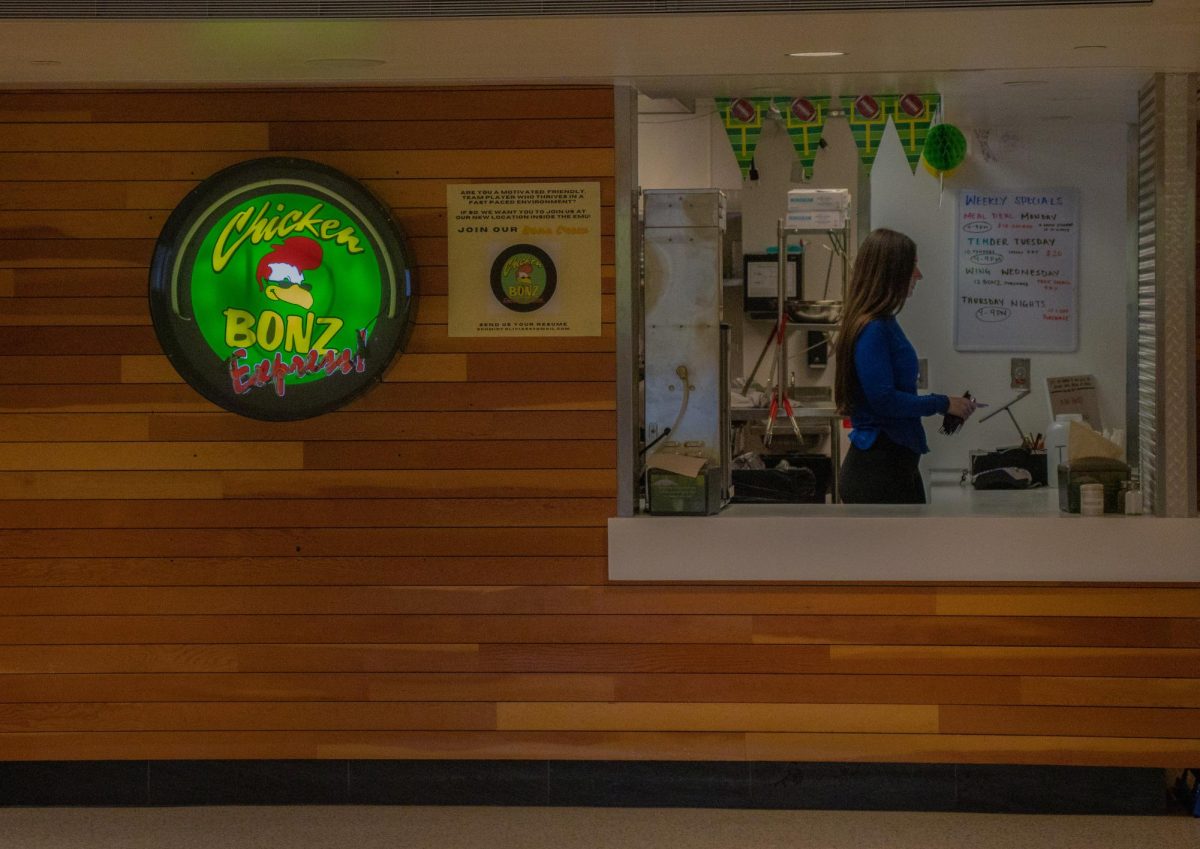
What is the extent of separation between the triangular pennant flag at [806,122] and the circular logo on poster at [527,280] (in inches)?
41.4

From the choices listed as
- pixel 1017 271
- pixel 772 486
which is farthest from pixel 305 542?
pixel 1017 271

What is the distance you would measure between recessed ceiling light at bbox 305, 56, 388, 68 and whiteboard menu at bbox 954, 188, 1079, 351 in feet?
12.8

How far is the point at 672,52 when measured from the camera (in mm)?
3951

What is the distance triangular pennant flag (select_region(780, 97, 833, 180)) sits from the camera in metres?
4.82

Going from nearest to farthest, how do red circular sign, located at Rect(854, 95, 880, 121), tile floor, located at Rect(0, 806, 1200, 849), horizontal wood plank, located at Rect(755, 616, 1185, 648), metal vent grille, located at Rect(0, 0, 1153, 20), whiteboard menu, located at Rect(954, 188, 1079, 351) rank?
1. metal vent grille, located at Rect(0, 0, 1153, 20)
2. tile floor, located at Rect(0, 806, 1200, 849)
3. horizontal wood plank, located at Rect(755, 616, 1185, 648)
4. red circular sign, located at Rect(854, 95, 880, 121)
5. whiteboard menu, located at Rect(954, 188, 1079, 351)

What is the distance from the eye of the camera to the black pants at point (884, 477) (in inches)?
188

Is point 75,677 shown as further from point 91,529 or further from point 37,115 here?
point 37,115

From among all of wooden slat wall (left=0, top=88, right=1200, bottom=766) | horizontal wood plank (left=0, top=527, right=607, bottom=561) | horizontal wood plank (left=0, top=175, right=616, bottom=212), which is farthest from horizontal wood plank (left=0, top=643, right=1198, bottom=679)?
horizontal wood plank (left=0, top=175, right=616, bottom=212)

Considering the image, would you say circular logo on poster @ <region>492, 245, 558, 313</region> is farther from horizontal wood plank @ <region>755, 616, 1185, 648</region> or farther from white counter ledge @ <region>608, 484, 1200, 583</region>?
horizontal wood plank @ <region>755, 616, 1185, 648</region>

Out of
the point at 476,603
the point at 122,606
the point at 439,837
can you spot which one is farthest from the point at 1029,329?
the point at 122,606

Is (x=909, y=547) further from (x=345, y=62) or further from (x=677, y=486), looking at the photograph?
(x=345, y=62)

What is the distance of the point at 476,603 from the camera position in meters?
4.54

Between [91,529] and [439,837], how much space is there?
60.9 inches

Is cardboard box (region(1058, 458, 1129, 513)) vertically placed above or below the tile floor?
above
